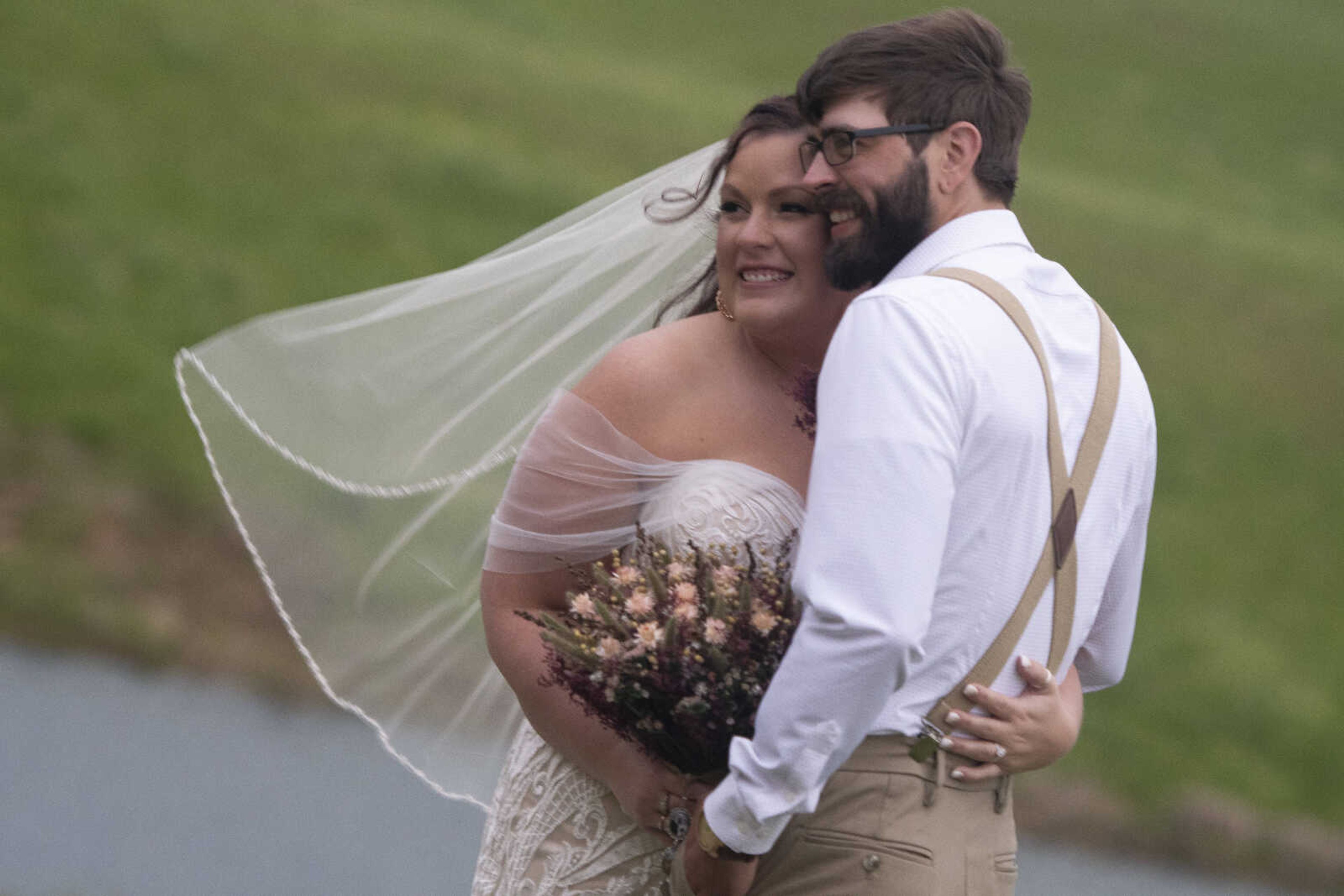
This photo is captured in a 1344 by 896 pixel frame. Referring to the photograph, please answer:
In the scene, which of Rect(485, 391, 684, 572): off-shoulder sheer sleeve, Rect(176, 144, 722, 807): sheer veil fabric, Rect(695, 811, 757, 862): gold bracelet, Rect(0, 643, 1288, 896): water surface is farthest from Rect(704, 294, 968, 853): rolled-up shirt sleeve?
Rect(0, 643, 1288, 896): water surface

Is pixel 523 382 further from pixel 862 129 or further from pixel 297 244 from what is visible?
pixel 297 244

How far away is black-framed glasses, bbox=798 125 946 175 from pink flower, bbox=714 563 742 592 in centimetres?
74

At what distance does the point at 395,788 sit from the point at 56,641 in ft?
8.12

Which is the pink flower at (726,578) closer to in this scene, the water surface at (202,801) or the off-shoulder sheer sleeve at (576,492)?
the off-shoulder sheer sleeve at (576,492)

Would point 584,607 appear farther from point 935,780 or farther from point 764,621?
point 935,780

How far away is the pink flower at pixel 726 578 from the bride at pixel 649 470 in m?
0.33

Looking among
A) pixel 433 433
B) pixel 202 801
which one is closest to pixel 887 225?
pixel 433 433

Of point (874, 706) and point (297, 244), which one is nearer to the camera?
point (874, 706)

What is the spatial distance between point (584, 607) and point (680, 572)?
0.21m

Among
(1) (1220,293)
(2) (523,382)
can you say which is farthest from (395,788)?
(1) (1220,293)

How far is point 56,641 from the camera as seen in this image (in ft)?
33.7

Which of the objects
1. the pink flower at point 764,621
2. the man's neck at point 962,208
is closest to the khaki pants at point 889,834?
the pink flower at point 764,621

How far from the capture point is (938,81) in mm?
2898

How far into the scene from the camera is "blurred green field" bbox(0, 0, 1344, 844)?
12508 millimetres
